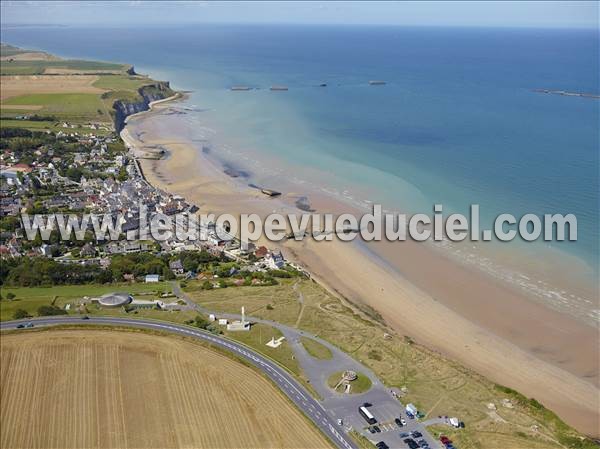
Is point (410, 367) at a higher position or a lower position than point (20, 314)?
lower

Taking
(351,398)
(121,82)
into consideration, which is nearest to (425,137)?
(351,398)

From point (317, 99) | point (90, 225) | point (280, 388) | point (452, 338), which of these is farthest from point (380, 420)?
point (317, 99)

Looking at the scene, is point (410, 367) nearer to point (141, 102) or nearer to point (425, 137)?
point (425, 137)

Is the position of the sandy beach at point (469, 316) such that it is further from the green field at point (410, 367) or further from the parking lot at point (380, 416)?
the parking lot at point (380, 416)

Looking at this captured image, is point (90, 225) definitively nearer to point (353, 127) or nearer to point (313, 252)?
point (313, 252)

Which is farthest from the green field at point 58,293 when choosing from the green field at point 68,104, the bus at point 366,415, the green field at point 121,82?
the green field at point 121,82

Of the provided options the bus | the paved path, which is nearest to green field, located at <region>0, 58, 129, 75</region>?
the paved path

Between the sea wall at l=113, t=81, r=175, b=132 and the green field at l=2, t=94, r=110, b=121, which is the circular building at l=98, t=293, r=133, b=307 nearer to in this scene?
the sea wall at l=113, t=81, r=175, b=132
